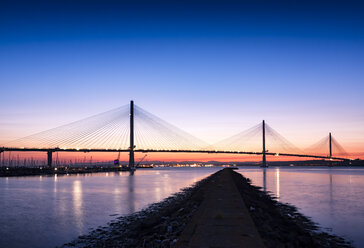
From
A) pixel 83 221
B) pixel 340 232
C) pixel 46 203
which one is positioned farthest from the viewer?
pixel 46 203

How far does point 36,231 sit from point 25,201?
1177cm

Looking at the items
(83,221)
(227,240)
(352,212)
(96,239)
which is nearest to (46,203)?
(83,221)

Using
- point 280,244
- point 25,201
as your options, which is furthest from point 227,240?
point 25,201

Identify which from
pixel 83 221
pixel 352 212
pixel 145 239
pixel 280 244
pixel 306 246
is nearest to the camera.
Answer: pixel 280 244

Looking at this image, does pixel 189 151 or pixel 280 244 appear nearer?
pixel 280 244

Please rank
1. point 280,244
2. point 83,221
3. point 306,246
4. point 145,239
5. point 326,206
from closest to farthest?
point 280,244
point 306,246
point 145,239
point 83,221
point 326,206

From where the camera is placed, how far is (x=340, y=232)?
12812mm

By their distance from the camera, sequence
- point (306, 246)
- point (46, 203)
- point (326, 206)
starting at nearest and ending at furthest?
point (306, 246) → point (326, 206) → point (46, 203)

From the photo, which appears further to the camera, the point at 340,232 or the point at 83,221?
the point at 83,221

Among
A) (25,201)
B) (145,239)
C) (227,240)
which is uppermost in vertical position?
(227,240)

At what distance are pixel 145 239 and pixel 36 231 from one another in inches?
266

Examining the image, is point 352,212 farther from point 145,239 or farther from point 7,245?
point 7,245

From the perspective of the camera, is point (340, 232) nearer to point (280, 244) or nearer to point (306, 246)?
point (306, 246)

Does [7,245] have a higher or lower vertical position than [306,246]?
lower
